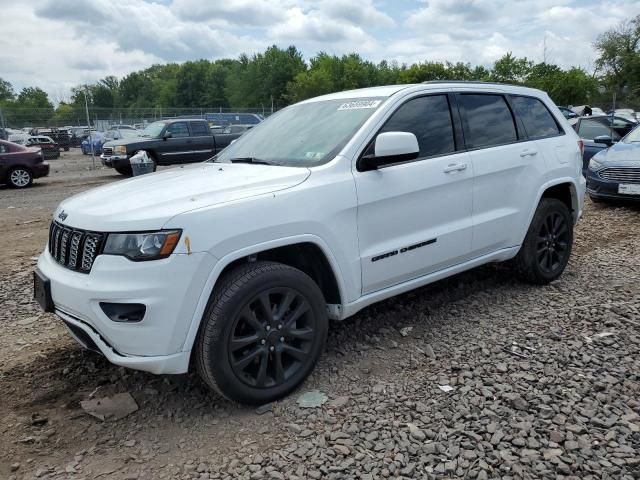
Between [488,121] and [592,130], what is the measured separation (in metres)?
8.44

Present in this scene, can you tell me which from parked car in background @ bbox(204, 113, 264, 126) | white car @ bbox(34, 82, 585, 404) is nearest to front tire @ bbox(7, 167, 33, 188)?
white car @ bbox(34, 82, 585, 404)

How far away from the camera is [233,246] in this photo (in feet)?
9.17

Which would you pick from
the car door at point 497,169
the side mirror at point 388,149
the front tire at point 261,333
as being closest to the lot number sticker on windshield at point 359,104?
the side mirror at point 388,149

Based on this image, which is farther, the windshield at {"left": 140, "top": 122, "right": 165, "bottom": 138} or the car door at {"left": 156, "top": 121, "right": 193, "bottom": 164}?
the windshield at {"left": 140, "top": 122, "right": 165, "bottom": 138}

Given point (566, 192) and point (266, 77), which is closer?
point (566, 192)

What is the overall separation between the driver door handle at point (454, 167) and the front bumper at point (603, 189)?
5.58 m

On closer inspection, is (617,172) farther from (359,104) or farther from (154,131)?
(154,131)

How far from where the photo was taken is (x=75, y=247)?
2.90 metres

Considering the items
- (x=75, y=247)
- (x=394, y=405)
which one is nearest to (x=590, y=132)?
(x=394, y=405)

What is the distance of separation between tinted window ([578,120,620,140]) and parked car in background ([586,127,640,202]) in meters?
2.12

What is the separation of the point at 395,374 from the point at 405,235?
3.00ft

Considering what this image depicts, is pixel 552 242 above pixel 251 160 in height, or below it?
below

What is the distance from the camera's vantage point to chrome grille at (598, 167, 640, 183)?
8102 mm

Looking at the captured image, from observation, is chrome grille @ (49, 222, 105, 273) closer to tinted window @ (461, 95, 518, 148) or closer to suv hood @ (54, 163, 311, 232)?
suv hood @ (54, 163, 311, 232)
